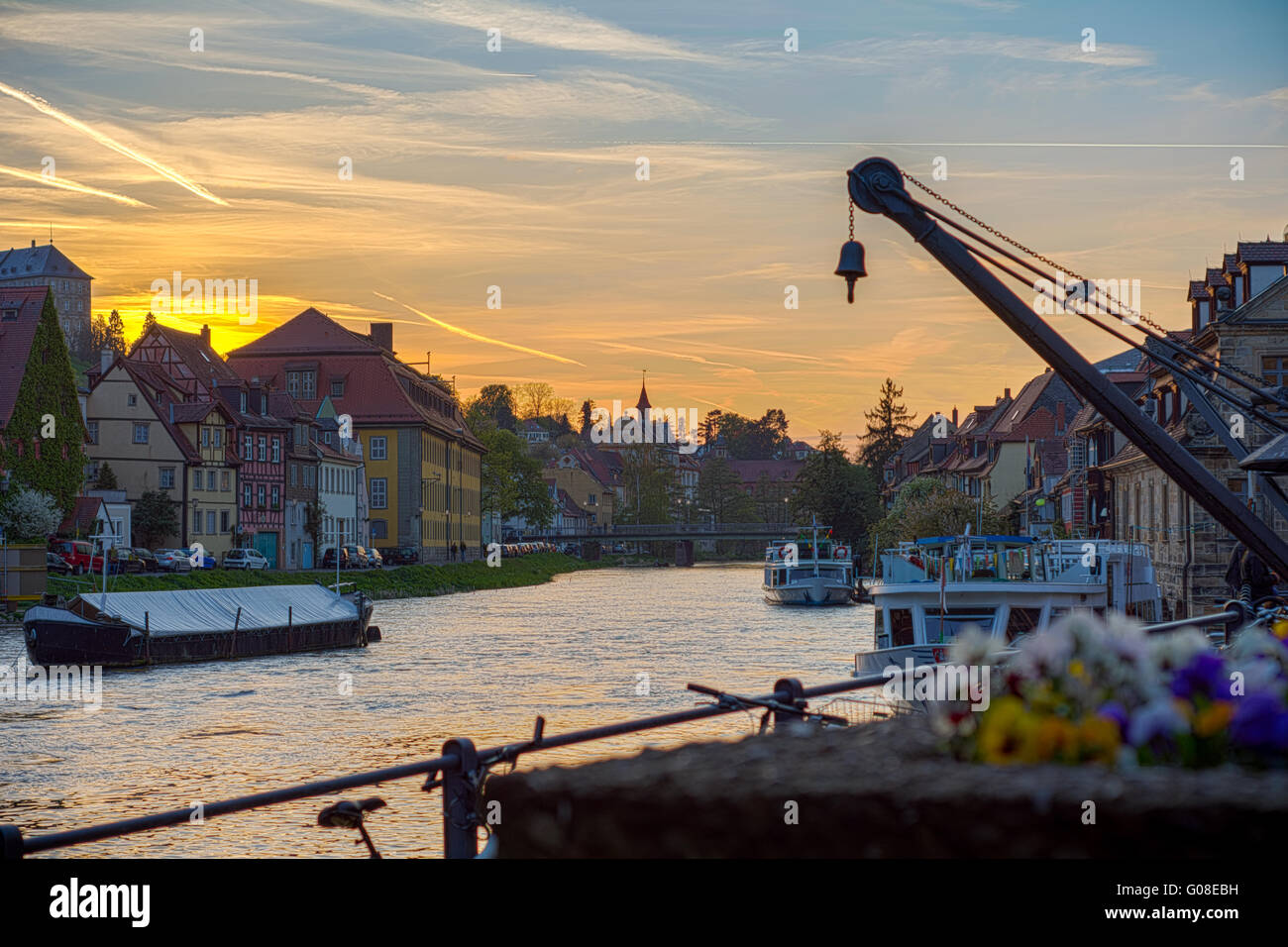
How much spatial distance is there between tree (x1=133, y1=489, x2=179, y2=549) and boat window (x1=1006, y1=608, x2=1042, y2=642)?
5221 cm

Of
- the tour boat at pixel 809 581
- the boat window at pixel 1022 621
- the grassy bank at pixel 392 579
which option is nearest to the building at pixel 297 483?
the grassy bank at pixel 392 579

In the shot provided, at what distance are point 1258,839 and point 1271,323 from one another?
153 feet

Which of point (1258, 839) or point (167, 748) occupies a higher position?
point (1258, 839)

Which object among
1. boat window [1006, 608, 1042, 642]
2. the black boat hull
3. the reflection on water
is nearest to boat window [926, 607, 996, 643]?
boat window [1006, 608, 1042, 642]

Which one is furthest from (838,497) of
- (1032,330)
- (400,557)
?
(1032,330)

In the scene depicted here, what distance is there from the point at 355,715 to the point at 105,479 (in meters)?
49.8

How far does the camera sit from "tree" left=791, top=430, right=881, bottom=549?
123 meters

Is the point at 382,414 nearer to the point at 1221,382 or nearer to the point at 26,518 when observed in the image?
the point at 26,518

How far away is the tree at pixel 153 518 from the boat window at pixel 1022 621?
5221 centimetres

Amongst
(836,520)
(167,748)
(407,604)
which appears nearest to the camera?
(167,748)

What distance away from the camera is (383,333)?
13000cm

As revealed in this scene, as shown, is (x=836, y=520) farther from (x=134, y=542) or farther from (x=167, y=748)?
(x=167, y=748)

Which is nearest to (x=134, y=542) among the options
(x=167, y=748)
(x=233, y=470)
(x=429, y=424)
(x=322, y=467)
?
(x=233, y=470)
